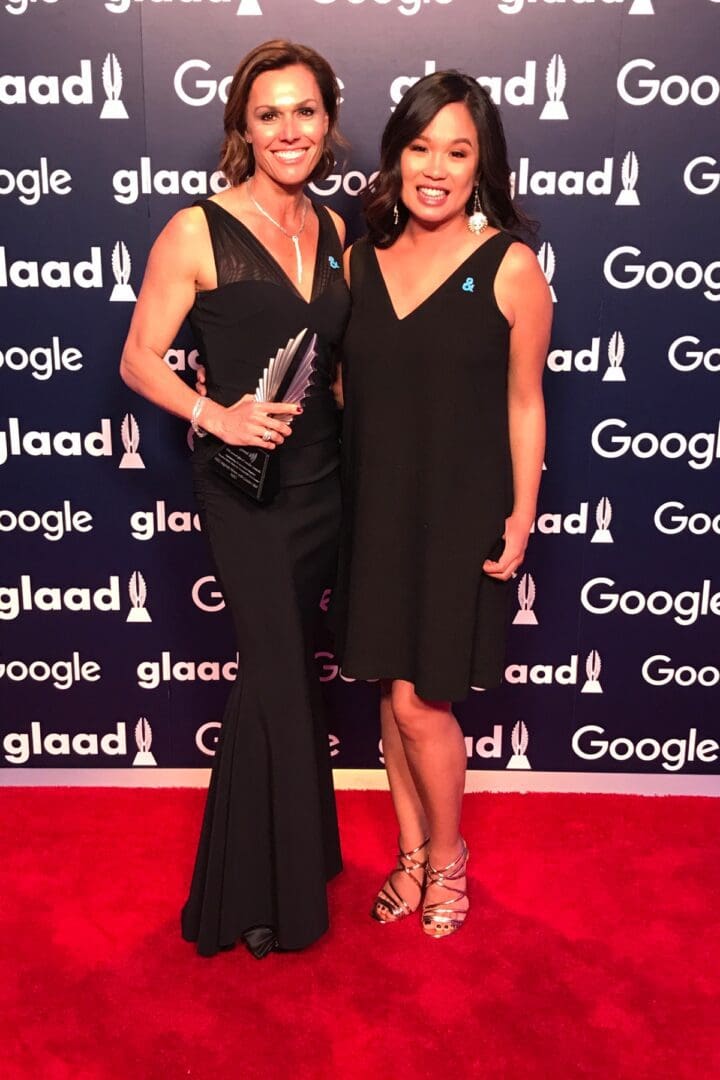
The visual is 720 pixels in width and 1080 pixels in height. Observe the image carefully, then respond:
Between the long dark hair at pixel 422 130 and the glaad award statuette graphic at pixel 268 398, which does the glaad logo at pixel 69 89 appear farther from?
the glaad award statuette graphic at pixel 268 398

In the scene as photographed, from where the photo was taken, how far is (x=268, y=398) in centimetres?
207

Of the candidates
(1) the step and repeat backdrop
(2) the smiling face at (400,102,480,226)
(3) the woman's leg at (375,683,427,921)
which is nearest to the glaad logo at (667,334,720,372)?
(1) the step and repeat backdrop

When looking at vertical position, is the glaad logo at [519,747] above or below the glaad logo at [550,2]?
below

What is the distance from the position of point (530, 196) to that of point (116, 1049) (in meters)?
2.12

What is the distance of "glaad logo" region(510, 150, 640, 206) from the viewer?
8.87 feet

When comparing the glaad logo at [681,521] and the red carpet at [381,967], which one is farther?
the glaad logo at [681,521]

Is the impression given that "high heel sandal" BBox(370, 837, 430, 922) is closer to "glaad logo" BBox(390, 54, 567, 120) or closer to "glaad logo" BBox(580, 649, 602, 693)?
"glaad logo" BBox(580, 649, 602, 693)

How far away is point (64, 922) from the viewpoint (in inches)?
99.1

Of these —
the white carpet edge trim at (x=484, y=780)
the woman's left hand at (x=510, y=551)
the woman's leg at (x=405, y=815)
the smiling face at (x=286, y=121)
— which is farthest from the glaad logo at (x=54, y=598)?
the smiling face at (x=286, y=121)

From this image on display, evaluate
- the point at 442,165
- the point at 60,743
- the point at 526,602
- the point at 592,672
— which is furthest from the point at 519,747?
the point at 442,165

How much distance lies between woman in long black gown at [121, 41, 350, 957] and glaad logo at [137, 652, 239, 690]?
2.24ft

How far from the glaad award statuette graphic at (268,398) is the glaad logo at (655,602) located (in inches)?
47.0

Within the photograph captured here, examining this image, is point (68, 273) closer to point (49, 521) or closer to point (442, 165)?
point (49, 521)

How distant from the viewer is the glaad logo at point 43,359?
2.84 meters
